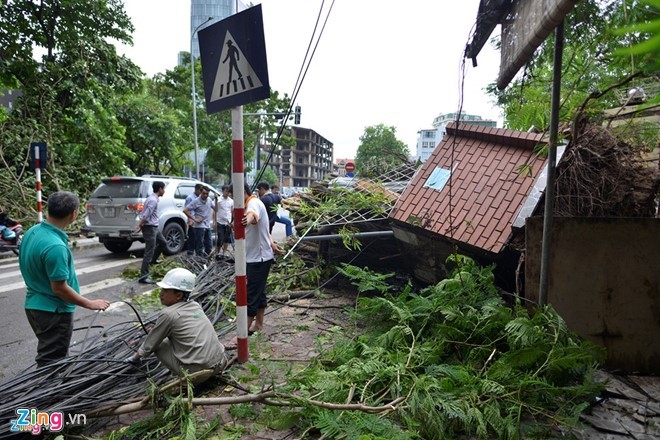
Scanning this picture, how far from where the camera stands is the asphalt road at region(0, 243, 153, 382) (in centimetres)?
398

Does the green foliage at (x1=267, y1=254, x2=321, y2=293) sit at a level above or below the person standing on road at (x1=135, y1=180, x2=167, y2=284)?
below

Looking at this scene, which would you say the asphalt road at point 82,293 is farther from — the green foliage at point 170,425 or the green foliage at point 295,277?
the green foliage at point 295,277

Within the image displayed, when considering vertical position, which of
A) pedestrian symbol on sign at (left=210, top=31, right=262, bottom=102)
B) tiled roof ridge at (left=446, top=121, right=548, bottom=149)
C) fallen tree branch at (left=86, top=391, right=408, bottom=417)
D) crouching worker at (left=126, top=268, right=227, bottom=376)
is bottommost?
fallen tree branch at (left=86, top=391, right=408, bottom=417)

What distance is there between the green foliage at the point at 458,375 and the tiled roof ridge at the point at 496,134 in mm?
2165

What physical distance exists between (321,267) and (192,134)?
18.9 meters

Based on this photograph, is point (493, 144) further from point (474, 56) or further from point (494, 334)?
point (494, 334)

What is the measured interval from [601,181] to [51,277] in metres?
4.91

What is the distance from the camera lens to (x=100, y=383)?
2811 millimetres

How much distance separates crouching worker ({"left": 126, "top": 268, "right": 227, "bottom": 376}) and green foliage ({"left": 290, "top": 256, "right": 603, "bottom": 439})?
728mm

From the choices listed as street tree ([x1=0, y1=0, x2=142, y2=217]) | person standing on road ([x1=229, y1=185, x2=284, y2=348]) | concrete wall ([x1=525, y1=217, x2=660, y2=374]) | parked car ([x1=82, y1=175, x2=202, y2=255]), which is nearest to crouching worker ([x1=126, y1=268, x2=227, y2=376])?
person standing on road ([x1=229, y1=185, x2=284, y2=348])

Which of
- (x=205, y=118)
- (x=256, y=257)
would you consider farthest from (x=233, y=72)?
(x=205, y=118)

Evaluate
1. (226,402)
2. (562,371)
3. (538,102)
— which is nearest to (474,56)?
(538,102)

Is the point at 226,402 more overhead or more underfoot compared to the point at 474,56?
more underfoot

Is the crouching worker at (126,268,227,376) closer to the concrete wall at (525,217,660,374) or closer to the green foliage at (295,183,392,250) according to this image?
the green foliage at (295,183,392,250)
